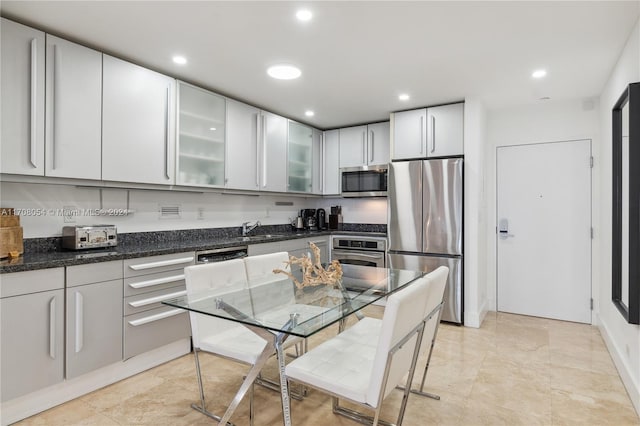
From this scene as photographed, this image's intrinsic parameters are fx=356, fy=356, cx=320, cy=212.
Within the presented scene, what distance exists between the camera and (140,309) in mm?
2598

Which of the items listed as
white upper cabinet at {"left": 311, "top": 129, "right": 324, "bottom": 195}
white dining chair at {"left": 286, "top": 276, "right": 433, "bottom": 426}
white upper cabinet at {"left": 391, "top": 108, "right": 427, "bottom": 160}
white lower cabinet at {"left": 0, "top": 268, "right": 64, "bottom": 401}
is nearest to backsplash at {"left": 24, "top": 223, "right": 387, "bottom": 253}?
white lower cabinet at {"left": 0, "top": 268, "right": 64, "bottom": 401}

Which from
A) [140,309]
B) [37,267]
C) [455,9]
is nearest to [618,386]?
[455,9]

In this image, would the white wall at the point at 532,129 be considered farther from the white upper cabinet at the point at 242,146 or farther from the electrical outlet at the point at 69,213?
the electrical outlet at the point at 69,213

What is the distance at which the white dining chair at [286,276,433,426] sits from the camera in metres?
1.45

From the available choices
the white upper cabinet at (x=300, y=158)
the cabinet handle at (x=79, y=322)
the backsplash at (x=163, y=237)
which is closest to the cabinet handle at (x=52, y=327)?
the cabinet handle at (x=79, y=322)

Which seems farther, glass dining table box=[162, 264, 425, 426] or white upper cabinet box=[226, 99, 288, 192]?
white upper cabinet box=[226, 99, 288, 192]

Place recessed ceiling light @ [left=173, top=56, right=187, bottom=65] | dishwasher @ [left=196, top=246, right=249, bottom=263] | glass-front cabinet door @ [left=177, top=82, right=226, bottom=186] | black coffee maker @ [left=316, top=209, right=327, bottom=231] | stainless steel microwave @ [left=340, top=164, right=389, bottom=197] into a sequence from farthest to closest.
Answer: black coffee maker @ [left=316, top=209, right=327, bottom=231], stainless steel microwave @ [left=340, top=164, right=389, bottom=197], glass-front cabinet door @ [left=177, top=82, right=226, bottom=186], dishwasher @ [left=196, top=246, right=249, bottom=263], recessed ceiling light @ [left=173, top=56, right=187, bottom=65]

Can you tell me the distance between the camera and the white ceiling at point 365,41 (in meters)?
2.10

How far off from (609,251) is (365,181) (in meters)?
2.57

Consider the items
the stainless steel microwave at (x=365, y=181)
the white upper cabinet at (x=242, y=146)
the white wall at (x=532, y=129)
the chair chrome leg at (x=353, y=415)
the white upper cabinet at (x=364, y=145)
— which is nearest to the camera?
the chair chrome leg at (x=353, y=415)

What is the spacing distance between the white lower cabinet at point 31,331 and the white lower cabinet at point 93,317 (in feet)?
0.17

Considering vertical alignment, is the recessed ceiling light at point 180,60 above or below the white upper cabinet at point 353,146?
above

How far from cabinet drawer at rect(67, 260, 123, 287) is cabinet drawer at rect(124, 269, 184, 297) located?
0.11m

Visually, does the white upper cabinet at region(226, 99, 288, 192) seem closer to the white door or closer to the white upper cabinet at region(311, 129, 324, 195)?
the white upper cabinet at region(311, 129, 324, 195)
